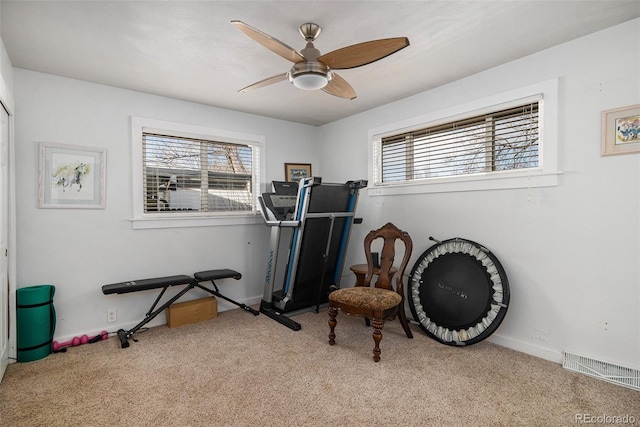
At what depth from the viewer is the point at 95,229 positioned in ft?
10.4

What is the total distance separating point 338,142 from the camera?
4.64 meters

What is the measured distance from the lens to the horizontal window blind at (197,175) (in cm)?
361

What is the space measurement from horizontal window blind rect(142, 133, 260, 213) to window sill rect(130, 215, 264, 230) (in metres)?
0.13

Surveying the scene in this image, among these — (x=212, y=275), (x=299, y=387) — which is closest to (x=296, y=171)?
(x=212, y=275)

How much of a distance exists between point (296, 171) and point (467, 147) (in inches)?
93.3

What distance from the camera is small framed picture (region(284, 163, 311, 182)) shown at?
4660 mm

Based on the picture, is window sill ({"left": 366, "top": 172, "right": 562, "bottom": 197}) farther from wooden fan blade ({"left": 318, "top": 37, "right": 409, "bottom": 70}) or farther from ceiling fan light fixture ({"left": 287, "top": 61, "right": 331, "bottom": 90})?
ceiling fan light fixture ({"left": 287, "top": 61, "right": 331, "bottom": 90})

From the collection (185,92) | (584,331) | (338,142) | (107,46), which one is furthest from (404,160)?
(107,46)

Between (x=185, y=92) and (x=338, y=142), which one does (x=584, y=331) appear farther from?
(x=185, y=92)

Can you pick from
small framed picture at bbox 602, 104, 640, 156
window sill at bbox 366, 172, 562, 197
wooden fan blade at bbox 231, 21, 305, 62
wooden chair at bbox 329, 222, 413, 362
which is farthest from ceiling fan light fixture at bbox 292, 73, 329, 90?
small framed picture at bbox 602, 104, 640, 156

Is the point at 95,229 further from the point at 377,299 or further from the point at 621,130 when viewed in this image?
the point at 621,130

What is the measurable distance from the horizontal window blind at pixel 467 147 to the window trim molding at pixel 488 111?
0.28 feet

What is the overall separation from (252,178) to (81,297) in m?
2.29

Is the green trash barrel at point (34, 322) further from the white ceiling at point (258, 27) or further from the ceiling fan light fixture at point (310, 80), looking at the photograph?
the ceiling fan light fixture at point (310, 80)
